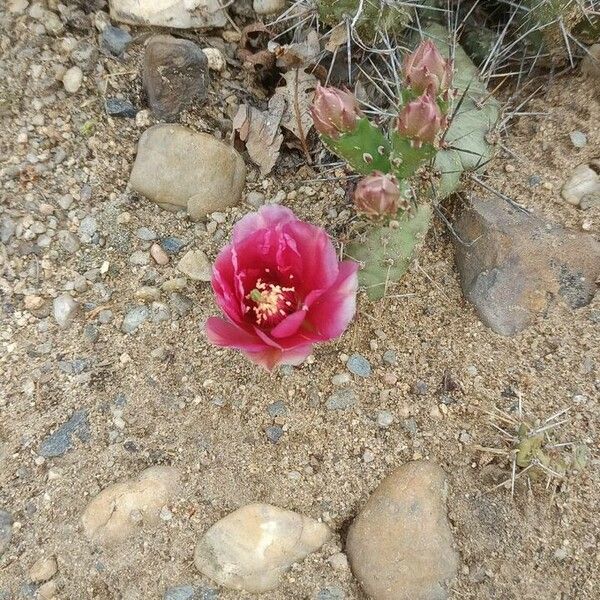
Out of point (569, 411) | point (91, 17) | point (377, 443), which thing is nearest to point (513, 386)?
point (569, 411)

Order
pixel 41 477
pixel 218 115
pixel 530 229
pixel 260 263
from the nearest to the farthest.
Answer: pixel 260 263 → pixel 41 477 → pixel 530 229 → pixel 218 115

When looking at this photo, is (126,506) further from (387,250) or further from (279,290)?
(387,250)

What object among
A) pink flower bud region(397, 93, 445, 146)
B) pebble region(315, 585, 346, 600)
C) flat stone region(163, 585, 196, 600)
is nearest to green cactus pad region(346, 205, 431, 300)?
pink flower bud region(397, 93, 445, 146)

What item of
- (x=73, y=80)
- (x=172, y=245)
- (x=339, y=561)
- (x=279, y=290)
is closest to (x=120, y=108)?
(x=73, y=80)

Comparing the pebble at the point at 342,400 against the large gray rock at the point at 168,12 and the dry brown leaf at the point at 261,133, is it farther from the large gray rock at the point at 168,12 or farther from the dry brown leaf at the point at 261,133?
the large gray rock at the point at 168,12

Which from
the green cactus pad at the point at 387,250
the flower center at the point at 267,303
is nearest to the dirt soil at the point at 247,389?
the green cactus pad at the point at 387,250

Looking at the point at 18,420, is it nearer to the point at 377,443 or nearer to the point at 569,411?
the point at 377,443
